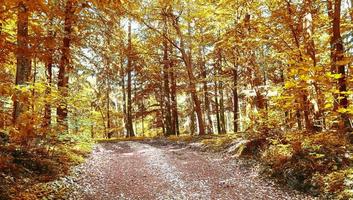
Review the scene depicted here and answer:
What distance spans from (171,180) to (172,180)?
0.03 m

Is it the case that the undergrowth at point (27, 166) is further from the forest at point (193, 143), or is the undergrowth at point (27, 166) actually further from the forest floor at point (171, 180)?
the forest floor at point (171, 180)

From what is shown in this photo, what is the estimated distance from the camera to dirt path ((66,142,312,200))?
7.75 m

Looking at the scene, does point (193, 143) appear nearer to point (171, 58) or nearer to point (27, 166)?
point (27, 166)

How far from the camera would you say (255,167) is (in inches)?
394

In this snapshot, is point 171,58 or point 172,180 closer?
point 172,180

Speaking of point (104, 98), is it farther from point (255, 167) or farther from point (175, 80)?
point (255, 167)

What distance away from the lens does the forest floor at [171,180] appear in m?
7.73

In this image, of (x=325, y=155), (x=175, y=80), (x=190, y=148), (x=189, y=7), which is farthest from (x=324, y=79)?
(x=175, y=80)

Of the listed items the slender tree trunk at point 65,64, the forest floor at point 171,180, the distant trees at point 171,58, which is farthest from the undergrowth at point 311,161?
the slender tree trunk at point 65,64

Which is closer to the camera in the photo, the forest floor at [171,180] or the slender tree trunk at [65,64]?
the forest floor at [171,180]

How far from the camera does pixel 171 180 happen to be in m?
9.04

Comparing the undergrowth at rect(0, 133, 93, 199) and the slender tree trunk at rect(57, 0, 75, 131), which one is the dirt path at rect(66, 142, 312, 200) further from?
the slender tree trunk at rect(57, 0, 75, 131)

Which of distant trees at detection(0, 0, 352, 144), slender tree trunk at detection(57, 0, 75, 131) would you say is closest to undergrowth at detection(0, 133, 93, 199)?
distant trees at detection(0, 0, 352, 144)

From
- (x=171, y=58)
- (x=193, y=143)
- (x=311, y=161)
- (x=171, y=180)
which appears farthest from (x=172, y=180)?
(x=171, y=58)
